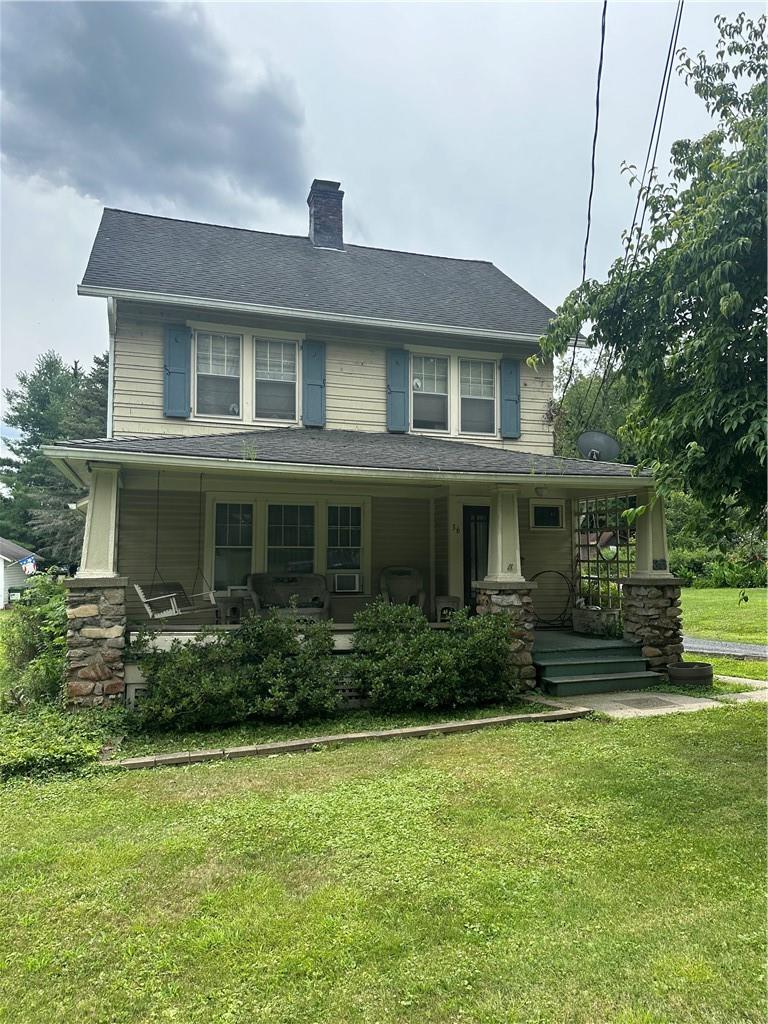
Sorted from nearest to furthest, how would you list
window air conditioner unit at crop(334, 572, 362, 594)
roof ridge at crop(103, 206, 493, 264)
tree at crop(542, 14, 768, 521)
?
tree at crop(542, 14, 768, 521), window air conditioner unit at crop(334, 572, 362, 594), roof ridge at crop(103, 206, 493, 264)

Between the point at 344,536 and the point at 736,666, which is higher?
the point at 344,536

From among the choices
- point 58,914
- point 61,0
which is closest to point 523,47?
point 61,0

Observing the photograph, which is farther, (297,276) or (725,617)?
Result: (725,617)

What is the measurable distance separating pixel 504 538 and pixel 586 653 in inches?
79.0

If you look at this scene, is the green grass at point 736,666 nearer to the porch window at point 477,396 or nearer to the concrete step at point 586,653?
the concrete step at point 586,653

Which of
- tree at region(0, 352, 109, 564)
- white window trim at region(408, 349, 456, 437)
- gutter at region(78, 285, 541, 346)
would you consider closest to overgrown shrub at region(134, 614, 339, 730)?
white window trim at region(408, 349, 456, 437)

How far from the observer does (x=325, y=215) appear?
11914mm

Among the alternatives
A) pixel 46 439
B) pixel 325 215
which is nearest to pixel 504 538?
pixel 325 215

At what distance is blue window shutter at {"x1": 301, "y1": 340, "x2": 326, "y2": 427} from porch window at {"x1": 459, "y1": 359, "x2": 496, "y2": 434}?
2.19m

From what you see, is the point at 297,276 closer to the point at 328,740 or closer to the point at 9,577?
the point at 328,740

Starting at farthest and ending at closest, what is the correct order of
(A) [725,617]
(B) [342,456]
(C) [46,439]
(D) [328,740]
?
(C) [46,439] < (A) [725,617] < (B) [342,456] < (D) [328,740]

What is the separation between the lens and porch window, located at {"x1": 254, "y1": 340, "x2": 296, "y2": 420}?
30.5ft

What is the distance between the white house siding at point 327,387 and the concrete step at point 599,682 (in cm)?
376

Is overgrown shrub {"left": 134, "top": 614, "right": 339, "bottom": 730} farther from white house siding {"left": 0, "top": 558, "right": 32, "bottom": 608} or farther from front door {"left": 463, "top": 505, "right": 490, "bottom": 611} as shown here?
white house siding {"left": 0, "top": 558, "right": 32, "bottom": 608}
